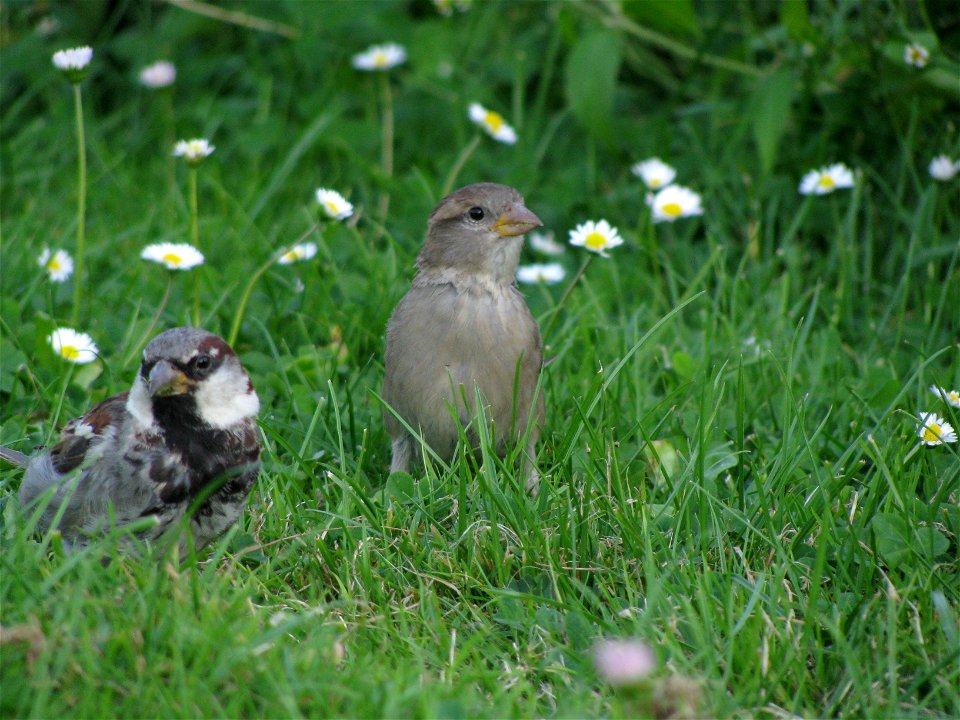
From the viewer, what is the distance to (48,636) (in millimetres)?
2539

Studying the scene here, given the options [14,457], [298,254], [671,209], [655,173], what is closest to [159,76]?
[298,254]

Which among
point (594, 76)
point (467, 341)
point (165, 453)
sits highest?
point (594, 76)

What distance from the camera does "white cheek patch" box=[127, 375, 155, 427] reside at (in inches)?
126

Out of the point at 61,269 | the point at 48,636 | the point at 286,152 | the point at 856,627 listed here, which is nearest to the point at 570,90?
the point at 286,152

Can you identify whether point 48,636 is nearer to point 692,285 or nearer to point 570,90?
point 692,285

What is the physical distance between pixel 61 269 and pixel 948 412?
3261 millimetres

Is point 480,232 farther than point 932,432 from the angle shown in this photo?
Yes

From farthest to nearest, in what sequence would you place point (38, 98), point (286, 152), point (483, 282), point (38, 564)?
point (38, 98)
point (286, 152)
point (483, 282)
point (38, 564)

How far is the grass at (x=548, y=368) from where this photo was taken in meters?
2.75

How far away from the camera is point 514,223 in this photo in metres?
4.11

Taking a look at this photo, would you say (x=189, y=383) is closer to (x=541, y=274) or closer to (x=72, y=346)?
(x=72, y=346)

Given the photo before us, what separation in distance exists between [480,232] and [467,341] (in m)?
0.43

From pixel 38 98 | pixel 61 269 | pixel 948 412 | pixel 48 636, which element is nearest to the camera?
pixel 48 636

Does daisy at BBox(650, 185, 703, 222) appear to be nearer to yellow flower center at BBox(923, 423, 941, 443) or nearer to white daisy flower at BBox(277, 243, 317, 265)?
white daisy flower at BBox(277, 243, 317, 265)
